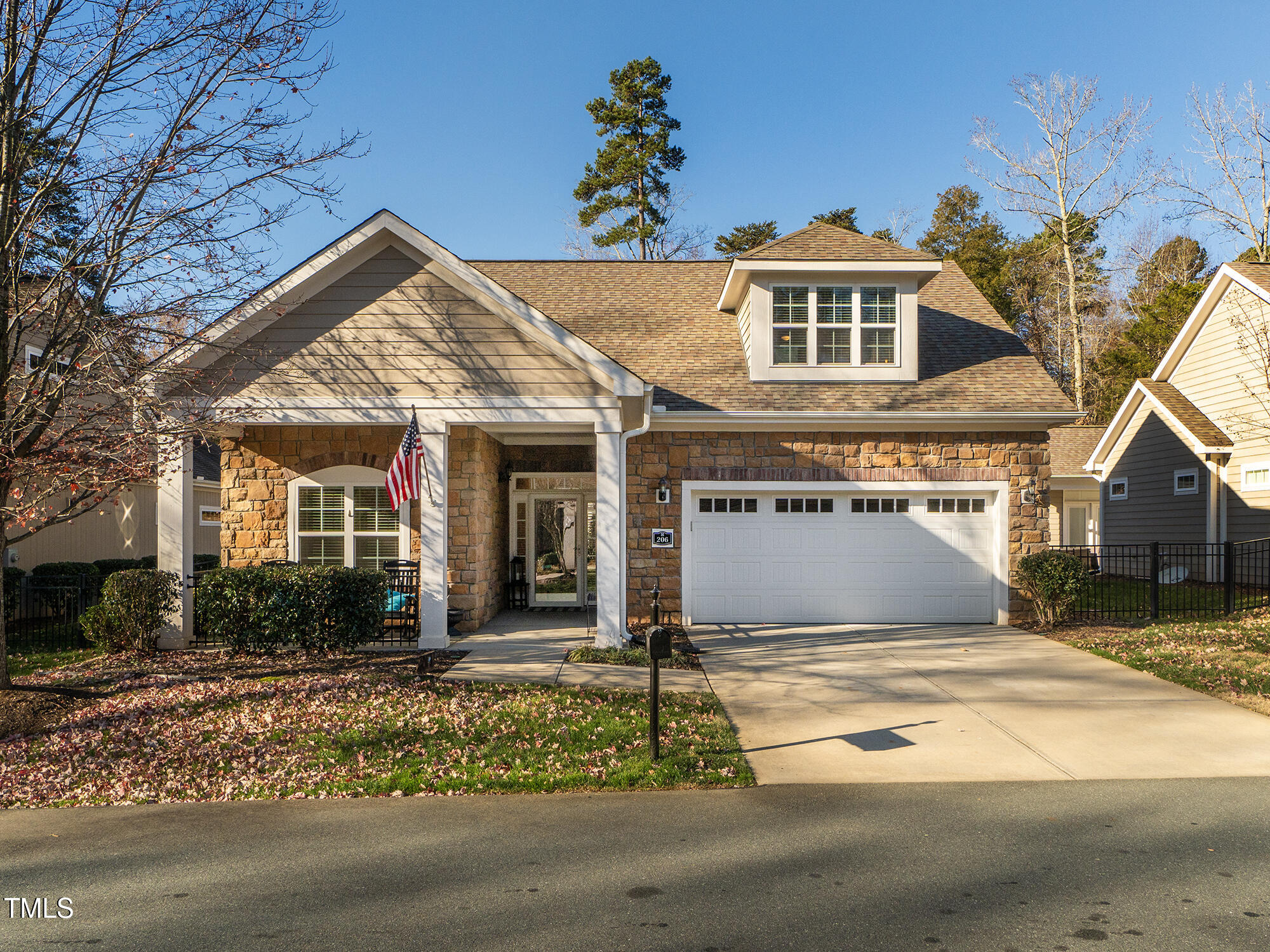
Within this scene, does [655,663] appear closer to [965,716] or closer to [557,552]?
[965,716]

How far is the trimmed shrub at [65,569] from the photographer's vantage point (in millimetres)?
14789

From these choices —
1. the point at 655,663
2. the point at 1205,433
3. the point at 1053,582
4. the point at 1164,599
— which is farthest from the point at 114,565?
the point at 1205,433

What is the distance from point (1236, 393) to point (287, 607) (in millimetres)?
19621

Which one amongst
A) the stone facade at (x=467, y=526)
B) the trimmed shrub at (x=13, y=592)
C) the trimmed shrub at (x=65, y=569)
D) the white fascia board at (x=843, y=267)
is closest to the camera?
the stone facade at (x=467, y=526)

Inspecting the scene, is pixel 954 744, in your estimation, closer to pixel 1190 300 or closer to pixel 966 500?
pixel 966 500

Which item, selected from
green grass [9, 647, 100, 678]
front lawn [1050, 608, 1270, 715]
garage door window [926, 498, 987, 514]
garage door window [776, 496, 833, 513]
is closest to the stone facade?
green grass [9, 647, 100, 678]

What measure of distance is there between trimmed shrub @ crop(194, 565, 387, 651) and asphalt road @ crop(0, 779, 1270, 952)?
4.14 meters

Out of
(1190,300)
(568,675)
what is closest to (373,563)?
(568,675)

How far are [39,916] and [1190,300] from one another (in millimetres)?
32144

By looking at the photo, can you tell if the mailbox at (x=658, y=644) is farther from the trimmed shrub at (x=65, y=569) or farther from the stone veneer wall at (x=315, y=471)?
the trimmed shrub at (x=65, y=569)

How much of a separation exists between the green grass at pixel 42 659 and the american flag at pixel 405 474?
14.8 feet

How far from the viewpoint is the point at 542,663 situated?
1065 centimetres

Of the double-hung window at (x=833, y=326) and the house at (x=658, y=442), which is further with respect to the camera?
the double-hung window at (x=833, y=326)

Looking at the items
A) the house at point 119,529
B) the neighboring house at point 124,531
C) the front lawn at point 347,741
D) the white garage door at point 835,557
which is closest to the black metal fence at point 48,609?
the house at point 119,529
